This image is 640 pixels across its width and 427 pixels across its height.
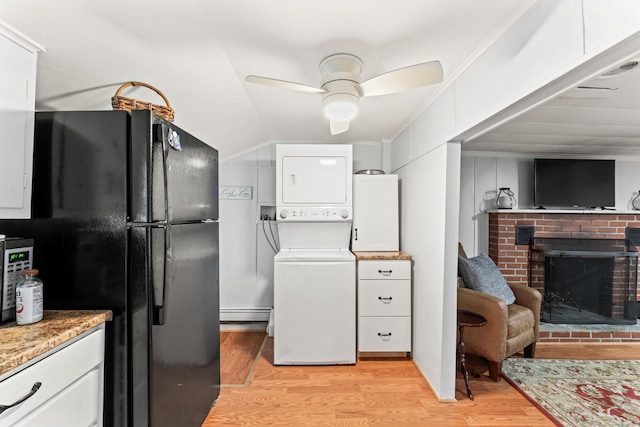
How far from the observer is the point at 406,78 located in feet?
4.95

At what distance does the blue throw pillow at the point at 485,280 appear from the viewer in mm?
2867

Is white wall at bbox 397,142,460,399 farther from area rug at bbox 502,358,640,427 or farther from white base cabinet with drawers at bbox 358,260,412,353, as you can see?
area rug at bbox 502,358,640,427

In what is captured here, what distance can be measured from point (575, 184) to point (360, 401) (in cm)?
331

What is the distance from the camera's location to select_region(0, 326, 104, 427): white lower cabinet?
3.15 feet

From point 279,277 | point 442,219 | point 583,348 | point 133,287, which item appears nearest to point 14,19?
point 133,287

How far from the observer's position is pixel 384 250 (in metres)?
3.21

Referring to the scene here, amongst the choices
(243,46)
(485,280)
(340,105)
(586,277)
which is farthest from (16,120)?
(586,277)

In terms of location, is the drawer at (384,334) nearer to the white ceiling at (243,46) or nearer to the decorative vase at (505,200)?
the decorative vase at (505,200)

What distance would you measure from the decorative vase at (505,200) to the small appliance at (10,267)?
12.9ft

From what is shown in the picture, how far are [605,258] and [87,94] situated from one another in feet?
16.4

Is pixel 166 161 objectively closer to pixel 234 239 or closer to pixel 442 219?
pixel 442 219

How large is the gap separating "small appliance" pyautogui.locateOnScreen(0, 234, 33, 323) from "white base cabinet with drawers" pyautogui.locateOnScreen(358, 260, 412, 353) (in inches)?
91.0

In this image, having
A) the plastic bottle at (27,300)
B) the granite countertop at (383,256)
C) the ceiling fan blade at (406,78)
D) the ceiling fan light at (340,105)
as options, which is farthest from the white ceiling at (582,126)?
the plastic bottle at (27,300)

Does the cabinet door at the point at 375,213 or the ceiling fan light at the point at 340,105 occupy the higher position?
the ceiling fan light at the point at 340,105
